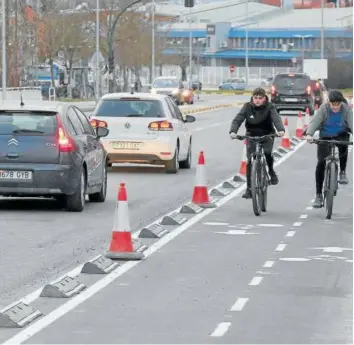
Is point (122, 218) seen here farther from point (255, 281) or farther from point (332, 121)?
point (332, 121)

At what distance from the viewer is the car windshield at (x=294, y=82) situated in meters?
58.6

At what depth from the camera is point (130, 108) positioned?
28.7 metres

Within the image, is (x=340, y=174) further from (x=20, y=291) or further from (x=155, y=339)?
(x=155, y=339)

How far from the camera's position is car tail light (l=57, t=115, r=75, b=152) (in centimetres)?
1992

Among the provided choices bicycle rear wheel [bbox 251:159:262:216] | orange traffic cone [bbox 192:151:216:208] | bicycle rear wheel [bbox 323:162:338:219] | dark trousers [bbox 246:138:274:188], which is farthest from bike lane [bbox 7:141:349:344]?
orange traffic cone [bbox 192:151:216:208]

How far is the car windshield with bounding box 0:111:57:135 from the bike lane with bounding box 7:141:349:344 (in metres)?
2.66

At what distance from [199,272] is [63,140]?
6.44 metres

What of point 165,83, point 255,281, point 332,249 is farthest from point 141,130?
point 165,83

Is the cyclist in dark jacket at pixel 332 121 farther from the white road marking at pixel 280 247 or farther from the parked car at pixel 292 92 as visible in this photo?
the parked car at pixel 292 92

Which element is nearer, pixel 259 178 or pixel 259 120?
pixel 259 178

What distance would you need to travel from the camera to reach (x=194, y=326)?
10609 millimetres

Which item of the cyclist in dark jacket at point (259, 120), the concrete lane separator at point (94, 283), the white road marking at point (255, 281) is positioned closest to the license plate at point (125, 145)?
the concrete lane separator at point (94, 283)

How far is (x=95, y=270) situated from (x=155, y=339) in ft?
12.0

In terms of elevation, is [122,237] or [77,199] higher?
[122,237]
